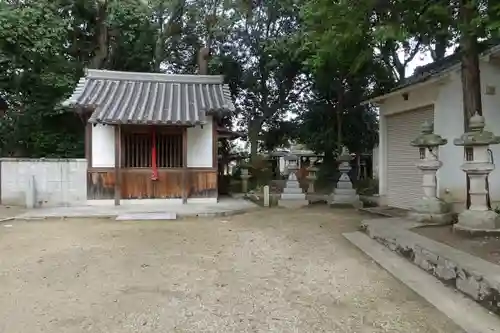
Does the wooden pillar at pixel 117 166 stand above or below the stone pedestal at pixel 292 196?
above

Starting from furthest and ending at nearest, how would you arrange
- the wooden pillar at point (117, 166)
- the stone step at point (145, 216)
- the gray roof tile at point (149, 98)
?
the wooden pillar at point (117, 166), the gray roof tile at point (149, 98), the stone step at point (145, 216)

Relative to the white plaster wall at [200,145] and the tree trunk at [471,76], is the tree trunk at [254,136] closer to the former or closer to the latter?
the white plaster wall at [200,145]

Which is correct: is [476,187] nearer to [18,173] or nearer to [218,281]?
[218,281]

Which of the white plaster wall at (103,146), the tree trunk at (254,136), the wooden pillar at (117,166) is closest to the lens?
the wooden pillar at (117,166)

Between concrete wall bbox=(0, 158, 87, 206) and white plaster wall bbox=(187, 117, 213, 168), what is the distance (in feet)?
10.3

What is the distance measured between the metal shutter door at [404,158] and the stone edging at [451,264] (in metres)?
3.80

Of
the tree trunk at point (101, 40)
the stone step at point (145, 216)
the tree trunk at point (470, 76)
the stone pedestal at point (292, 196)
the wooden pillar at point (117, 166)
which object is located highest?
the tree trunk at point (101, 40)

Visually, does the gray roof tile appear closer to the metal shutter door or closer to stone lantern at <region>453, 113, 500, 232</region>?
the metal shutter door

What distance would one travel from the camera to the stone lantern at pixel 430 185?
699 cm

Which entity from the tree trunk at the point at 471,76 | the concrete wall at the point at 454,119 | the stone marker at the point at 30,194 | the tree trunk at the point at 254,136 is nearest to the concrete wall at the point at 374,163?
the tree trunk at the point at 254,136

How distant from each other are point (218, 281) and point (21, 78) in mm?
13192

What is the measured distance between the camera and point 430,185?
7.29 metres

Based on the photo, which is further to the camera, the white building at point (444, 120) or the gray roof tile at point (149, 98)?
the gray roof tile at point (149, 98)

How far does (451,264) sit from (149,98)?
10.5 meters
